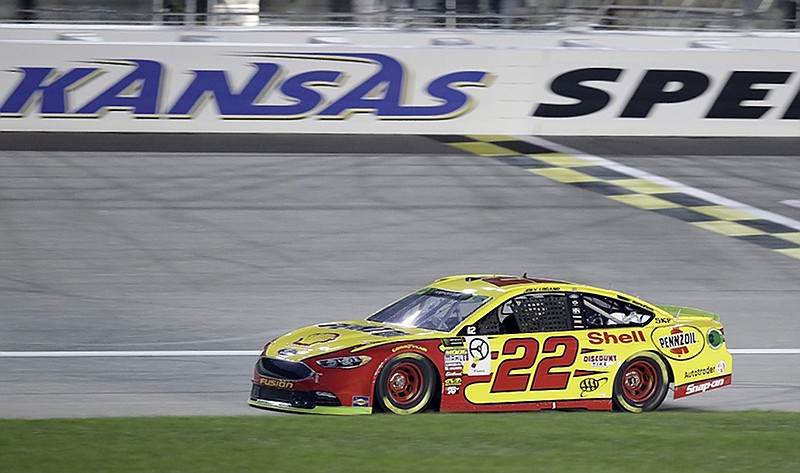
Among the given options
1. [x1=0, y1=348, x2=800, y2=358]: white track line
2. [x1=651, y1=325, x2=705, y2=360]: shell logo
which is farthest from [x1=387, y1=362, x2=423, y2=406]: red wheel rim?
[x1=0, y1=348, x2=800, y2=358]: white track line

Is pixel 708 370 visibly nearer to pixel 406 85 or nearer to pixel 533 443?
pixel 533 443

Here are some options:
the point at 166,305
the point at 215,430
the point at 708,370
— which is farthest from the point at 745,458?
the point at 166,305

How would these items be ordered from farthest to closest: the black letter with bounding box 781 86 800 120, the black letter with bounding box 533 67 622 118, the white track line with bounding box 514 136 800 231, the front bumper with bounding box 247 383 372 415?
the black letter with bounding box 781 86 800 120, the black letter with bounding box 533 67 622 118, the white track line with bounding box 514 136 800 231, the front bumper with bounding box 247 383 372 415

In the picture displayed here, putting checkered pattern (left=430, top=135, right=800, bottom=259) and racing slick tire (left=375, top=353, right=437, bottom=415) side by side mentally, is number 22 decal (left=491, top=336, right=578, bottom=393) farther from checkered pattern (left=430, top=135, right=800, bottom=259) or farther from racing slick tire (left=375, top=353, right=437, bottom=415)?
checkered pattern (left=430, top=135, right=800, bottom=259)

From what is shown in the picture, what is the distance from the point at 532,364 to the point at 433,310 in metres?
0.85

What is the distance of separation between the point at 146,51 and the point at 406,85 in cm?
411

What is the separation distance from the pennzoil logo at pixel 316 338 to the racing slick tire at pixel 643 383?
2.20 m

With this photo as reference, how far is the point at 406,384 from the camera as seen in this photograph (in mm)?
9195

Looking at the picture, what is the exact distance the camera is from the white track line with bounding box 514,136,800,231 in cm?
1811

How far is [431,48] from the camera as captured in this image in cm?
2125

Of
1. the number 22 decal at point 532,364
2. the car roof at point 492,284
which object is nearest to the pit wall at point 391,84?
the car roof at point 492,284

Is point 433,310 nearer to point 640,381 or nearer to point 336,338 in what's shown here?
point 336,338

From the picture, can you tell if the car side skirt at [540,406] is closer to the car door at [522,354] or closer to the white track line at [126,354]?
the car door at [522,354]

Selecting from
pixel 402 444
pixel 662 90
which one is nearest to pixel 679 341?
pixel 402 444
